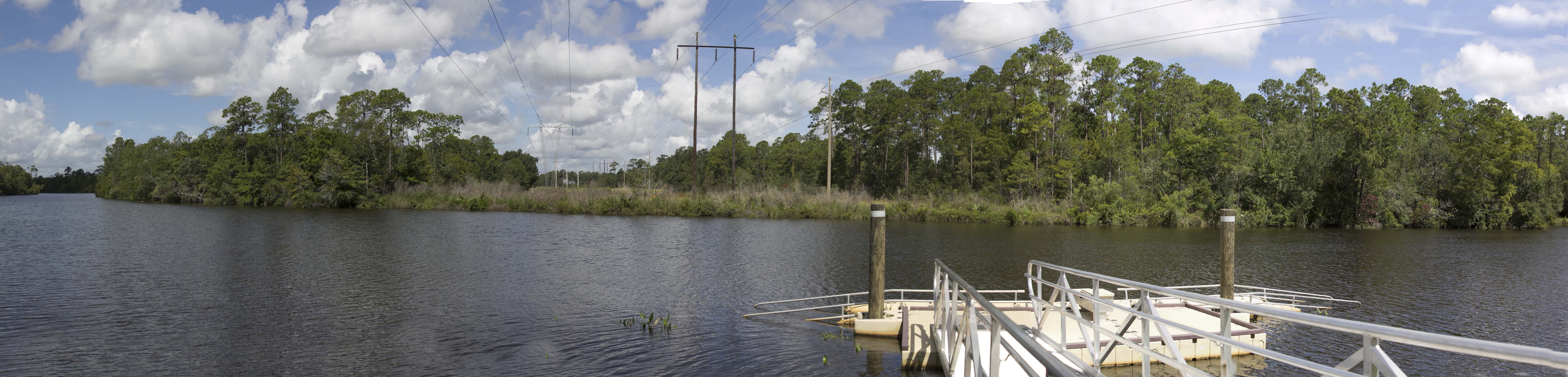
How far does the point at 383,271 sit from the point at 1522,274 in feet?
111

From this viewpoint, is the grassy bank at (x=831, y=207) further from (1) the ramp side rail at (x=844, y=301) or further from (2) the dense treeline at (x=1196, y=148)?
(1) the ramp side rail at (x=844, y=301)

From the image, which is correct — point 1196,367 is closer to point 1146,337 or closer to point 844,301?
point 1146,337

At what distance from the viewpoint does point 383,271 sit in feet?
66.7

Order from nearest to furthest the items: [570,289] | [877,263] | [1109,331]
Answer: [1109,331], [877,263], [570,289]

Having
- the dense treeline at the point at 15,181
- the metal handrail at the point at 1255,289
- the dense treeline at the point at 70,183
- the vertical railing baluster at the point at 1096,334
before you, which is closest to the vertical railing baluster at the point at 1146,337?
the vertical railing baluster at the point at 1096,334

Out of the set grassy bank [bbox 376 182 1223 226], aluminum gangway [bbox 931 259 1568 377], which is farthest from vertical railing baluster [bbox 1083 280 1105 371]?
grassy bank [bbox 376 182 1223 226]

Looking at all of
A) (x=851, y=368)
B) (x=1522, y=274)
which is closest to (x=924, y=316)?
(x=851, y=368)

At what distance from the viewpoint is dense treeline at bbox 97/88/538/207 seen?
207ft

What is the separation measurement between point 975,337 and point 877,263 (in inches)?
222

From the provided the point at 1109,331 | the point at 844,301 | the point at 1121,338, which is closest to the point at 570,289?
the point at 844,301

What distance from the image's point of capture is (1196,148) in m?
50.7

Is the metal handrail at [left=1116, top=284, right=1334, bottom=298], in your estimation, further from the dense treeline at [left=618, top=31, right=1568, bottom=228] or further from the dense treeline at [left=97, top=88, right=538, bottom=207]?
the dense treeline at [left=97, top=88, right=538, bottom=207]

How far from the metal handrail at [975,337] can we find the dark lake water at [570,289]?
4.70 ft

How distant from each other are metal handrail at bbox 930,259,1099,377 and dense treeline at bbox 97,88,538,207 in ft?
203
